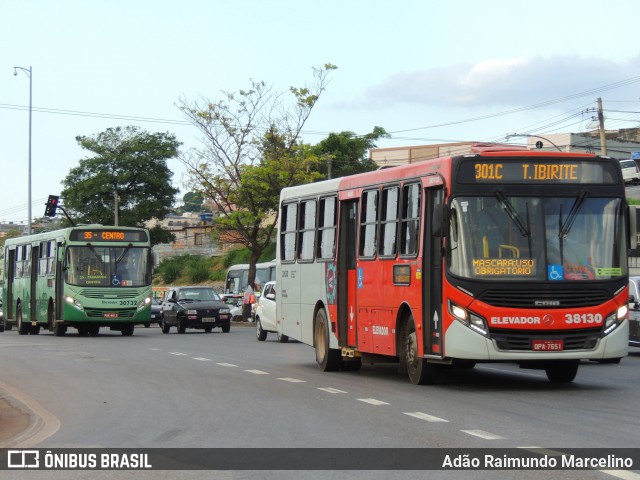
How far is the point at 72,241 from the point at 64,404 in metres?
23.3

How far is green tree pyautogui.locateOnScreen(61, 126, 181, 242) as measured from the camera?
316 ft

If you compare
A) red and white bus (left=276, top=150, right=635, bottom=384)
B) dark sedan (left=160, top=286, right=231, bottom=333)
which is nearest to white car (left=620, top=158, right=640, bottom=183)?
dark sedan (left=160, top=286, right=231, bottom=333)

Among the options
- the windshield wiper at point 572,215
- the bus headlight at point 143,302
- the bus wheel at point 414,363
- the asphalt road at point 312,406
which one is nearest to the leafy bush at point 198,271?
the bus headlight at point 143,302

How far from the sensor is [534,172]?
16453 mm

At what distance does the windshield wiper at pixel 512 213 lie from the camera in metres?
16.2

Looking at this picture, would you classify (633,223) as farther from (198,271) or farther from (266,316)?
(198,271)

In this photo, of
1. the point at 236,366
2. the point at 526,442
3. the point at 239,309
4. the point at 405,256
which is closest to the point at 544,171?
the point at 405,256

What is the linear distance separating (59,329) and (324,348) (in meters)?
21.2

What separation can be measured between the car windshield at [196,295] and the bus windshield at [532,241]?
29293 millimetres

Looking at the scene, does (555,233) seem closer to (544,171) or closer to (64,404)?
(544,171)

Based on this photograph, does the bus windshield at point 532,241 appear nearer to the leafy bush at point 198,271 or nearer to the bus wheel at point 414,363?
the bus wheel at point 414,363

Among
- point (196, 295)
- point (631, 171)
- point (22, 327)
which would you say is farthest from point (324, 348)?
point (631, 171)

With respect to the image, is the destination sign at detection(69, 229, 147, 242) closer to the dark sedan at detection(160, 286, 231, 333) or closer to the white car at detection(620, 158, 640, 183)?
the dark sedan at detection(160, 286, 231, 333)

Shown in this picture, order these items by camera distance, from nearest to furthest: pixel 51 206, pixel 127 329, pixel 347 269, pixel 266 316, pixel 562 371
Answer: pixel 562 371, pixel 347 269, pixel 266 316, pixel 127 329, pixel 51 206
